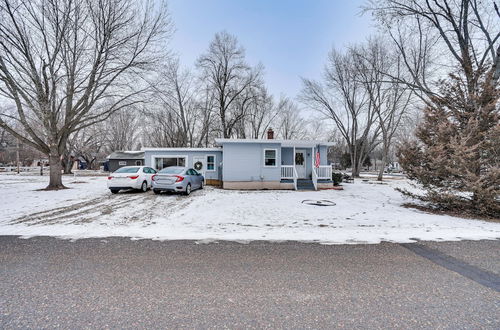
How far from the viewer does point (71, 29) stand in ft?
35.0

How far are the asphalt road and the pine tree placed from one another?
389 centimetres

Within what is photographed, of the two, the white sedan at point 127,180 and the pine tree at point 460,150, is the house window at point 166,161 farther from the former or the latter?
the pine tree at point 460,150

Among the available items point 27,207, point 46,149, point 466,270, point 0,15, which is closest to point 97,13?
point 0,15

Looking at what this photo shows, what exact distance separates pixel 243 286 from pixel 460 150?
8.15 m

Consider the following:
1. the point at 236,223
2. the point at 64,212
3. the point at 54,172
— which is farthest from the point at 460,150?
the point at 54,172

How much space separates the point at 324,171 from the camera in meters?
14.2

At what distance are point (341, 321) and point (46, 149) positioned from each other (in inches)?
636

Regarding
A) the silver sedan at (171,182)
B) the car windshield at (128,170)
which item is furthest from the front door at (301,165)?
the car windshield at (128,170)

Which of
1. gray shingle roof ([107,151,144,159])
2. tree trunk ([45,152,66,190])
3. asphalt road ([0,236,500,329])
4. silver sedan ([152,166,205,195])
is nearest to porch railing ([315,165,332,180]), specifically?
silver sedan ([152,166,205,195])

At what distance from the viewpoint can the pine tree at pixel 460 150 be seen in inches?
264

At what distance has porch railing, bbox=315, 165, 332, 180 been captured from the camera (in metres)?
14.2

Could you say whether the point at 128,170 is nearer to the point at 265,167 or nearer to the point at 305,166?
the point at 265,167

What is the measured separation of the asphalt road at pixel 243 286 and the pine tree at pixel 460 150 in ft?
12.8

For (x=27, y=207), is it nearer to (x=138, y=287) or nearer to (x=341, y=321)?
(x=138, y=287)
